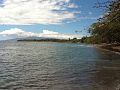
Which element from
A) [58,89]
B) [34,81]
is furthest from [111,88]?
[34,81]

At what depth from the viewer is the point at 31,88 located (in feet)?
70.6

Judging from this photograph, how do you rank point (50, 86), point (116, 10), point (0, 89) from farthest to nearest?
1. point (50, 86)
2. point (0, 89)
3. point (116, 10)

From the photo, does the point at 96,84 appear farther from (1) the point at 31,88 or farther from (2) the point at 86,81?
(1) the point at 31,88

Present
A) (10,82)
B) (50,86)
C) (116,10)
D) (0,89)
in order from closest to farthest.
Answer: (116,10), (0,89), (50,86), (10,82)

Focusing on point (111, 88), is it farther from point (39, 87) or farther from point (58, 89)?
point (39, 87)

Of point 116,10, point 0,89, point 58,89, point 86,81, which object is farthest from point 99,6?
point 86,81

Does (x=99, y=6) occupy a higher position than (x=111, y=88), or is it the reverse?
(x=99, y=6)

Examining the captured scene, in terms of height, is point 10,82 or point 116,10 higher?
point 116,10

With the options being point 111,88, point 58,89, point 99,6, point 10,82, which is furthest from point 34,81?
point 99,6

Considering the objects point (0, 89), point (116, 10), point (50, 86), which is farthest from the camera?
point (50, 86)

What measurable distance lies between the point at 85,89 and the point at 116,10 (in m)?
11.1

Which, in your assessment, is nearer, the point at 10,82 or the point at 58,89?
the point at 58,89

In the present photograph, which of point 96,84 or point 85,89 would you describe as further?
point 96,84

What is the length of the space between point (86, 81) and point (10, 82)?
284 inches
